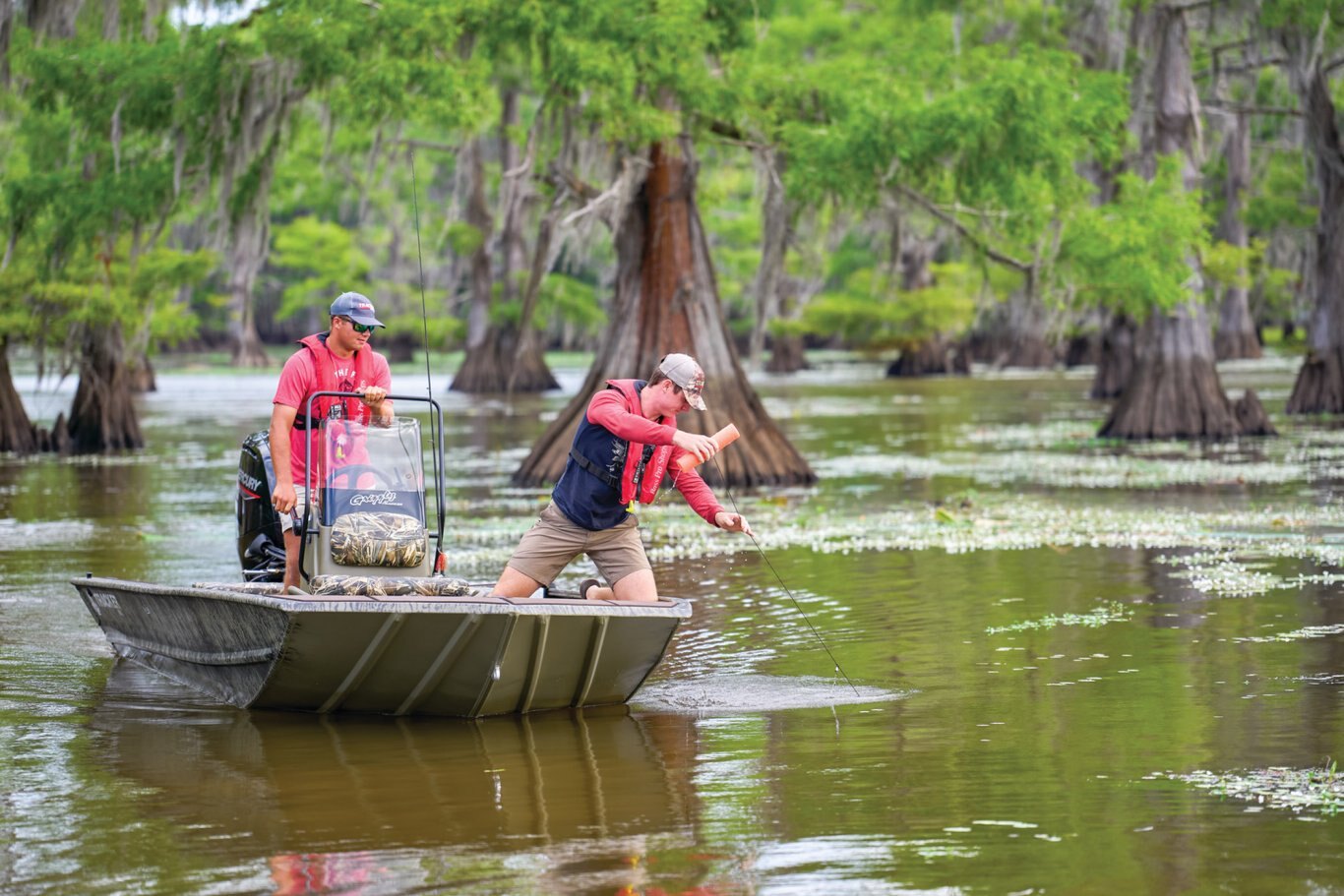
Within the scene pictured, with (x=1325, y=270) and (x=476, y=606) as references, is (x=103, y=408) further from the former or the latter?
(x=476, y=606)

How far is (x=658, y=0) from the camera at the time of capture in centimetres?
2164

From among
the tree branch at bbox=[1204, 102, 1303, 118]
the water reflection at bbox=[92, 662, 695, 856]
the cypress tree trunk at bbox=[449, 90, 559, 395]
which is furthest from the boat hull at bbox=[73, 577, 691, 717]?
the cypress tree trunk at bbox=[449, 90, 559, 395]

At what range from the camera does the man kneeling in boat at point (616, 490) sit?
30.6 ft

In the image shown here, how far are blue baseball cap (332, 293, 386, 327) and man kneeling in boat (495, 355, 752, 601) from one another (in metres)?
1.31

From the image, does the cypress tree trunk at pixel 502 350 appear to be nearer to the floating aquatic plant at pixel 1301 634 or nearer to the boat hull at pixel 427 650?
the floating aquatic plant at pixel 1301 634

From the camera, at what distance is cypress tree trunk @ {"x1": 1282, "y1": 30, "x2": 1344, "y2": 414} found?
33.4 meters

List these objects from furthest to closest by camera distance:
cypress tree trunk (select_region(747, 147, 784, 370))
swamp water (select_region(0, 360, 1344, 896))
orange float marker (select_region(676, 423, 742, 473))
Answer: cypress tree trunk (select_region(747, 147, 784, 370)), orange float marker (select_region(676, 423, 742, 473)), swamp water (select_region(0, 360, 1344, 896))

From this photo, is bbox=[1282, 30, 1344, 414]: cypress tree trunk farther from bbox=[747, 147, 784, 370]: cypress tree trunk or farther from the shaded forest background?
bbox=[747, 147, 784, 370]: cypress tree trunk

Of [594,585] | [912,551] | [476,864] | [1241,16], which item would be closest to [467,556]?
[912,551]

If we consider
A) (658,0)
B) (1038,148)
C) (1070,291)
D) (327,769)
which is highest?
(658,0)

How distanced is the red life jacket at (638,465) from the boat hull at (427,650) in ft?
2.09

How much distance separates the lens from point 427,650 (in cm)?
905

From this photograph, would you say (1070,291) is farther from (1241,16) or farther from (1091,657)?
(1091,657)

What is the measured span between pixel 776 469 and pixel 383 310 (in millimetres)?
51493
